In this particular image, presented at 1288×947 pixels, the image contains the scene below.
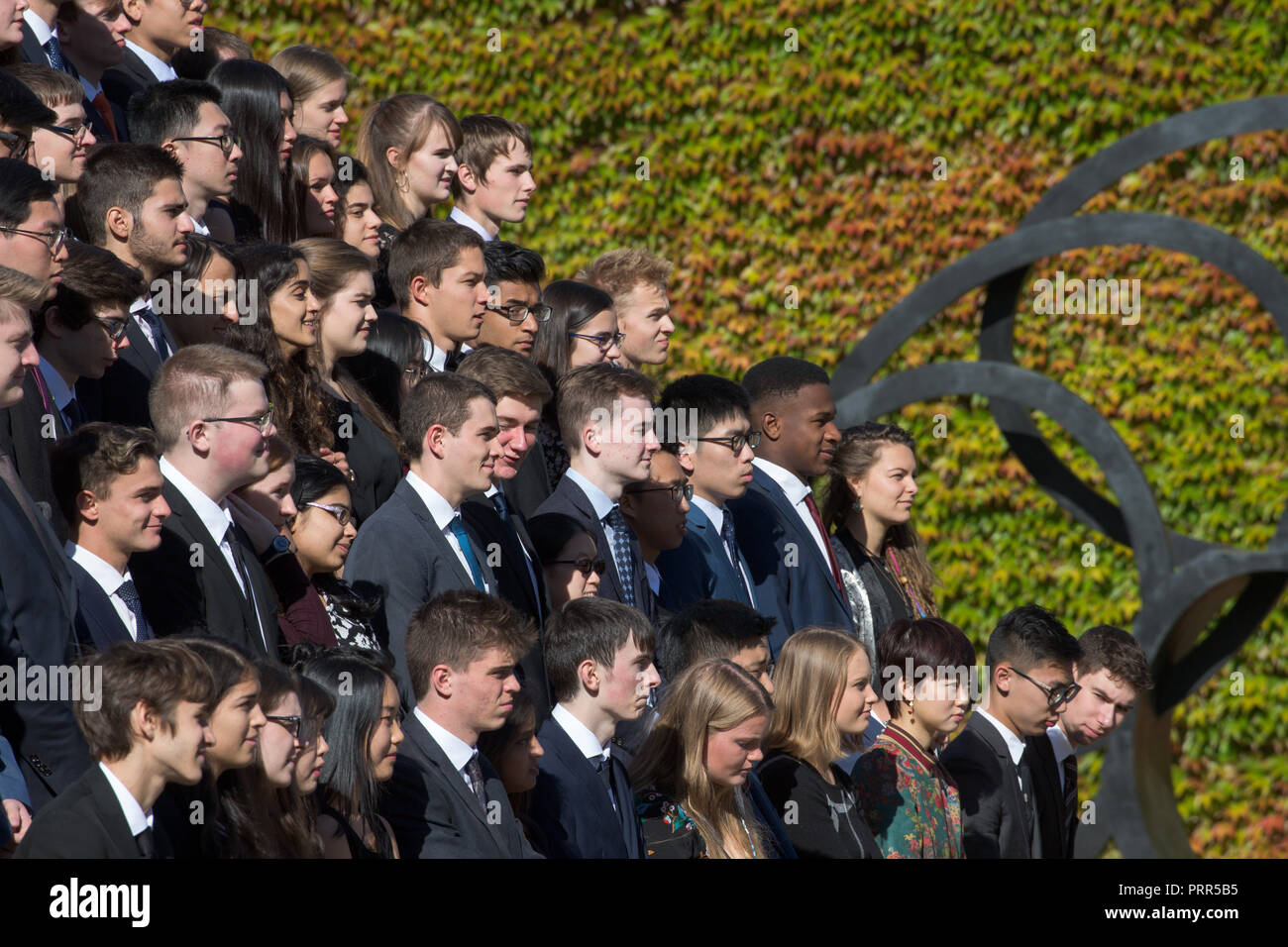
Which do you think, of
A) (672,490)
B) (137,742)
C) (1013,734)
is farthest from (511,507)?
(137,742)

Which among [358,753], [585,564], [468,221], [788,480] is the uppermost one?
[468,221]

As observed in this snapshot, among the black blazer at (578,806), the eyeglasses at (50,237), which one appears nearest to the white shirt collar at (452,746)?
the black blazer at (578,806)

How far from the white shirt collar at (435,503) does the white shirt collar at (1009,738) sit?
1922 mm

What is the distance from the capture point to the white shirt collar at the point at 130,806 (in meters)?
3.25

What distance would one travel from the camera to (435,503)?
4.80 metres

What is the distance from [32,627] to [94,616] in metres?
0.25

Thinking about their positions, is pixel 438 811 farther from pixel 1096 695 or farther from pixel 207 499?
pixel 1096 695

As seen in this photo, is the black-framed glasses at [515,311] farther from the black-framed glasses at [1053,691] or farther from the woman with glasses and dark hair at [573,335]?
the black-framed glasses at [1053,691]

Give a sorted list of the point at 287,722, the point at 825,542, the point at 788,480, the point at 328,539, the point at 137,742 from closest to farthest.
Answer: the point at 137,742 < the point at 287,722 < the point at 328,539 < the point at 825,542 < the point at 788,480

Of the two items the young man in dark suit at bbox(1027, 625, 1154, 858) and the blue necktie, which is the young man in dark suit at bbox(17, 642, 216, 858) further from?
the young man in dark suit at bbox(1027, 625, 1154, 858)

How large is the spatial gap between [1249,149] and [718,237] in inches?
125

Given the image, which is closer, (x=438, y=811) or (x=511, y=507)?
(x=438, y=811)

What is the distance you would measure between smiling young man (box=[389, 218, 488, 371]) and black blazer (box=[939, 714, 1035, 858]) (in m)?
2.18

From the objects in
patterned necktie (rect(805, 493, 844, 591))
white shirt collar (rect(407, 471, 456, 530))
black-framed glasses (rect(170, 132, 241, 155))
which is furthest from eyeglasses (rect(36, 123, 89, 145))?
patterned necktie (rect(805, 493, 844, 591))
